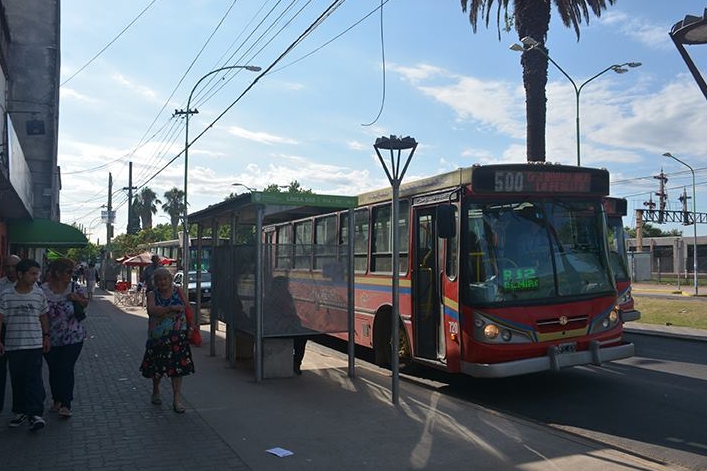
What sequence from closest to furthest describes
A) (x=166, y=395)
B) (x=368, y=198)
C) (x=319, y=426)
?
(x=319, y=426), (x=166, y=395), (x=368, y=198)

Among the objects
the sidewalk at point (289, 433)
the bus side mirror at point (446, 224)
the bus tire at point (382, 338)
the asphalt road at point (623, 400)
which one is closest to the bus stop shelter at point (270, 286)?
the sidewalk at point (289, 433)

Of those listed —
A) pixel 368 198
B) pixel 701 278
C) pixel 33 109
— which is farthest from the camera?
pixel 701 278

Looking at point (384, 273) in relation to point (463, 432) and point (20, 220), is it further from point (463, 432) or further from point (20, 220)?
point (20, 220)

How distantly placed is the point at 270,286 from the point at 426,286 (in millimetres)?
2289

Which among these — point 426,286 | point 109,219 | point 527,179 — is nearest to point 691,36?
point 527,179

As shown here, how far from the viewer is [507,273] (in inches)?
336

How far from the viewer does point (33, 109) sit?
29.6m

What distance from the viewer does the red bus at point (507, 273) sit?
845 centimetres

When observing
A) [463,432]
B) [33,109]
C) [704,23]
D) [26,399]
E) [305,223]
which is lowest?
[463,432]

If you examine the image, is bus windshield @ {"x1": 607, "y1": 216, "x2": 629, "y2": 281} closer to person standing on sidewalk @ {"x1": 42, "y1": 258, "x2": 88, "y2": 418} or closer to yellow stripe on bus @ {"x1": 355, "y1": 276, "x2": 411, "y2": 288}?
yellow stripe on bus @ {"x1": 355, "y1": 276, "x2": 411, "y2": 288}

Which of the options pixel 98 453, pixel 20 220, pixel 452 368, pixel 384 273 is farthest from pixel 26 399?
pixel 20 220

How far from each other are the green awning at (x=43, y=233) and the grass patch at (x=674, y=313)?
Answer: 18045 mm

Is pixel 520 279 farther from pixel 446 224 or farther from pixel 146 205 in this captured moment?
pixel 146 205

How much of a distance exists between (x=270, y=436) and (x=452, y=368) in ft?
10.2
